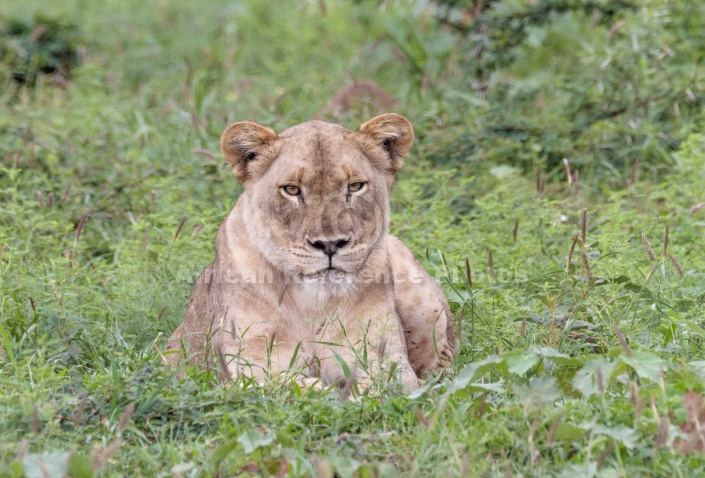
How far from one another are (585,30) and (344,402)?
7585 millimetres

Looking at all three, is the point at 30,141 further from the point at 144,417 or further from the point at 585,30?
the point at 585,30

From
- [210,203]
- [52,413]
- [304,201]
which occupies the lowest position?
[210,203]

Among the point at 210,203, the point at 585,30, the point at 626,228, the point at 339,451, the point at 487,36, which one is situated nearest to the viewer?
the point at 339,451

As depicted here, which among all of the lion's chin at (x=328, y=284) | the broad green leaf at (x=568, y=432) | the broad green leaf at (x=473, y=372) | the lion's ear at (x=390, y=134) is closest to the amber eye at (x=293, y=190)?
the lion's chin at (x=328, y=284)

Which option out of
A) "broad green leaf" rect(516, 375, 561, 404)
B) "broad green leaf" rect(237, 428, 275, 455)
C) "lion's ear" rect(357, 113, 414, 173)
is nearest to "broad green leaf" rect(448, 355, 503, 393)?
"broad green leaf" rect(516, 375, 561, 404)

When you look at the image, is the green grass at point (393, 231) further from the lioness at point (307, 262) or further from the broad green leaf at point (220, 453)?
the lioness at point (307, 262)

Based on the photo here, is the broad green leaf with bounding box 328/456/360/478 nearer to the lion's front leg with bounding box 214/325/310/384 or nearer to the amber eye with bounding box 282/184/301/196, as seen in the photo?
the lion's front leg with bounding box 214/325/310/384

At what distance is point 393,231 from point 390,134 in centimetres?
147

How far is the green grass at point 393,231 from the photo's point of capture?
3773 millimetres

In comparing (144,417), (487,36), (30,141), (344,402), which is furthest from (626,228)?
(30,141)

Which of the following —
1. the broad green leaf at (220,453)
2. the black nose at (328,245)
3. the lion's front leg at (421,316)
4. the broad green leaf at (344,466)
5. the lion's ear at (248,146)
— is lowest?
the lion's front leg at (421,316)

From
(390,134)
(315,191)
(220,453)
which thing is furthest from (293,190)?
(220,453)

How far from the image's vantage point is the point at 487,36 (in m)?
8.76

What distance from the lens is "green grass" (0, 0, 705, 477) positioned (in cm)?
377
